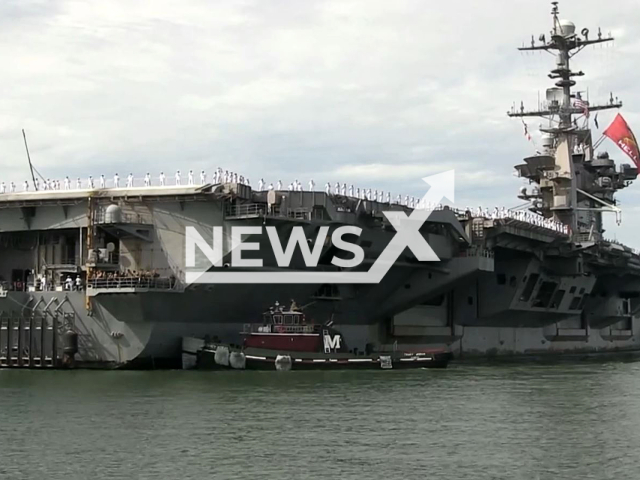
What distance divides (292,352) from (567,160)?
71.3ft

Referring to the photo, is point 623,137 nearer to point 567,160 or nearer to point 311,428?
point 567,160

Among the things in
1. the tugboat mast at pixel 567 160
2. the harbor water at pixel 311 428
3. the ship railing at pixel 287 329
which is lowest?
the harbor water at pixel 311 428

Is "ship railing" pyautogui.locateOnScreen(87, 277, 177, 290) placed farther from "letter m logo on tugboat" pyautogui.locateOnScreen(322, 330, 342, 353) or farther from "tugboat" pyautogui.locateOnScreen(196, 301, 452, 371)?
"letter m logo on tugboat" pyautogui.locateOnScreen(322, 330, 342, 353)

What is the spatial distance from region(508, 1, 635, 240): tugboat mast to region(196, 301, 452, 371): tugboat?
1762 cm

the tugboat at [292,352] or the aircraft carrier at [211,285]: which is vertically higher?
the aircraft carrier at [211,285]

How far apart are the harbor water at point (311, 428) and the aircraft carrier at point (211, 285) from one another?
247cm

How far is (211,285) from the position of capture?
28859 millimetres

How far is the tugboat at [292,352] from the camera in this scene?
2852cm

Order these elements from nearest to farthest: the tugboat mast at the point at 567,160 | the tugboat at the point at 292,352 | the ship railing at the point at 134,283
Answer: the ship railing at the point at 134,283 < the tugboat at the point at 292,352 < the tugboat mast at the point at 567,160

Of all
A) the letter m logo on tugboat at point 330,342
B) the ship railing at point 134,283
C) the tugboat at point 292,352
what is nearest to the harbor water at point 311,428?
the tugboat at point 292,352

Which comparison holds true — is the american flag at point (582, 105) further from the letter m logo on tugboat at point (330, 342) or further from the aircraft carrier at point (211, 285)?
the letter m logo on tugboat at point (330, 342)

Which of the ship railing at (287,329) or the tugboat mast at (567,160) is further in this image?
the tugboat mast at (567,160)

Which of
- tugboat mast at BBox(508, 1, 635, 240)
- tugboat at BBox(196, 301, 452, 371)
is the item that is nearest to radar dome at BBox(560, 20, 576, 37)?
tugboat mast at BBox(508, 1, 635, 240)

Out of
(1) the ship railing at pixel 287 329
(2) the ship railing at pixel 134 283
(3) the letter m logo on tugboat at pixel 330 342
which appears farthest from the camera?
(3) the letter m logo on tugboat at pixel 330 342
